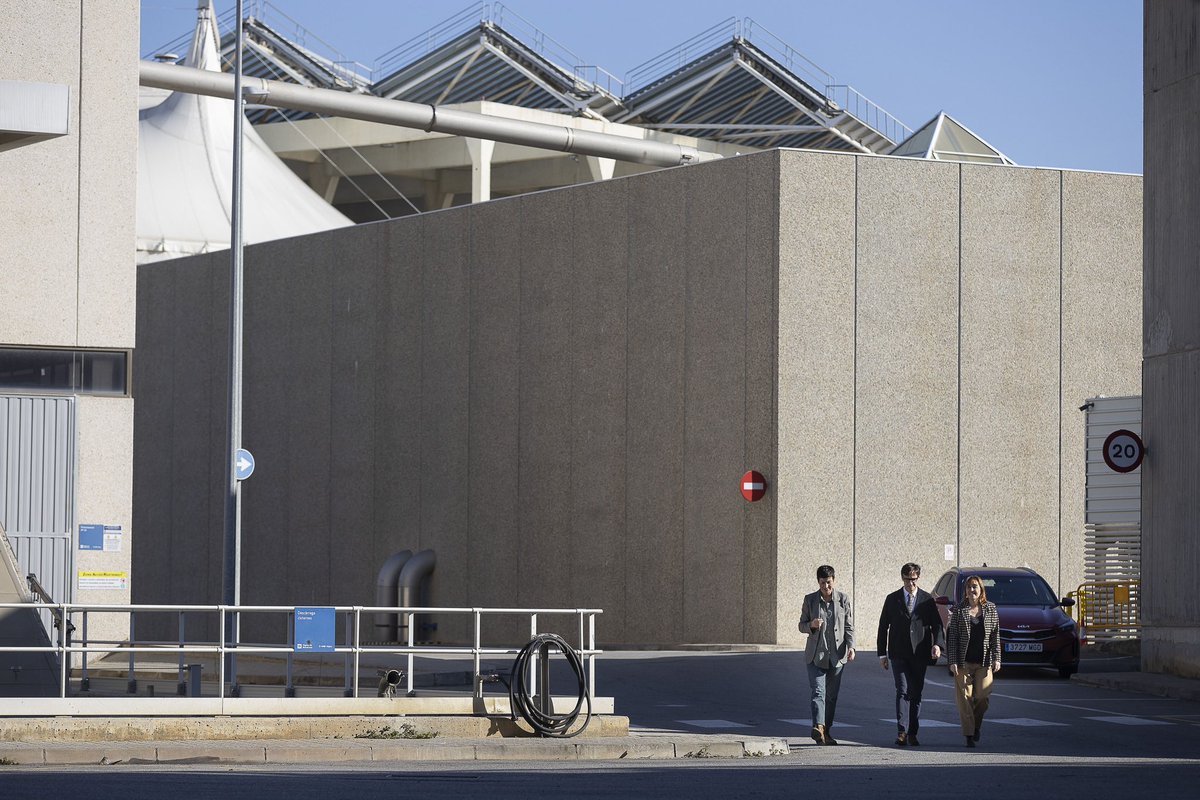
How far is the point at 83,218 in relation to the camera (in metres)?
25.5

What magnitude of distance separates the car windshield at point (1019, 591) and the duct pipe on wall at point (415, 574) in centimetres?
1374

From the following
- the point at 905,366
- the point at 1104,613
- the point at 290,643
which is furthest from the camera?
the point at 905,366

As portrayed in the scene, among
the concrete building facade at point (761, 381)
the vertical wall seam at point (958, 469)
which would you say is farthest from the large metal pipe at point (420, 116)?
the vertical wall seam at point (958, 469)

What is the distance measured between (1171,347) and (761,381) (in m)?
8.08

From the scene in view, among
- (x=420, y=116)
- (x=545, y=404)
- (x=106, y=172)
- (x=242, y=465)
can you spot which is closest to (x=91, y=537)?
(x=242, y=465)

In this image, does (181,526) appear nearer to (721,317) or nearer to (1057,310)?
(721,317)

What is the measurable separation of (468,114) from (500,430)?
22.1m

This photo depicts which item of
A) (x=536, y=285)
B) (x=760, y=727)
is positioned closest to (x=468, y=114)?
(x=536, y=285)

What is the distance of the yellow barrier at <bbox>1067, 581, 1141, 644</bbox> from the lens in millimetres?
29344

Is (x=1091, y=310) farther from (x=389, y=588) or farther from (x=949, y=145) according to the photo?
(x=389, y=588)

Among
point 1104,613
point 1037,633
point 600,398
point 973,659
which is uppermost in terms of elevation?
point 600,398

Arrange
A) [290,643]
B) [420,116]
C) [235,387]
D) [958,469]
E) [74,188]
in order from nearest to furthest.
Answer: [290,643], [74,188], [235,387], [958,469], [420,116]

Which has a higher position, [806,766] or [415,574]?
[415,574]

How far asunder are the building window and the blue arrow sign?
6.08ft
